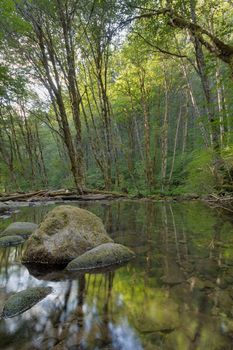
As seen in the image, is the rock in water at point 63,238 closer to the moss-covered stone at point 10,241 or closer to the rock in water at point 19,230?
the moss-covered stone at point 10,241

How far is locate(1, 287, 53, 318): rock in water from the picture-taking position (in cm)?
272

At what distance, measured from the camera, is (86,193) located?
14016 mm

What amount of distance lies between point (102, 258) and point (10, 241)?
2455 millimetres

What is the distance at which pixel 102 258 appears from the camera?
411cm

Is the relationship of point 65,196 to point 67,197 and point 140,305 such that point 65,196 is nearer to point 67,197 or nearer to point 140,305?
point 67,197

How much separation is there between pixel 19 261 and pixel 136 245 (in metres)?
1.97

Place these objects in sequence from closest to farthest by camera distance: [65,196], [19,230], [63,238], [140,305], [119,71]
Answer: [140,305]
[63,238]
[19,230]
[65,196]
[119,71]

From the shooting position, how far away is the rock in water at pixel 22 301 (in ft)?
8.92

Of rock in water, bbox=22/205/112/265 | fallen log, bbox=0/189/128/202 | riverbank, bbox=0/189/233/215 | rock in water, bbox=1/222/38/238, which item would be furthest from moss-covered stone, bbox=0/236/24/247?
fallen log, bbox=0/189/128/202

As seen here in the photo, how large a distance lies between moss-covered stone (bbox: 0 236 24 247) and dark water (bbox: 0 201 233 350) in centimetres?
76

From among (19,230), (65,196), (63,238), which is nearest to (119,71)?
(65,196)

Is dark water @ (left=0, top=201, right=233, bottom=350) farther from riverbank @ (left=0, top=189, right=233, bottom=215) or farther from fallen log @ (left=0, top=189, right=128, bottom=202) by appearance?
fallen log @ (left=0, top=189, right=128, bottom=202)

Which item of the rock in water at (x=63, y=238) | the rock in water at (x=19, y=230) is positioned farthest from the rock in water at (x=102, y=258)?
the rock in water at (x=19, y=230)

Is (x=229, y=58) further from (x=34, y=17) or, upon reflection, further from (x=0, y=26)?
(x=0, y=26)
